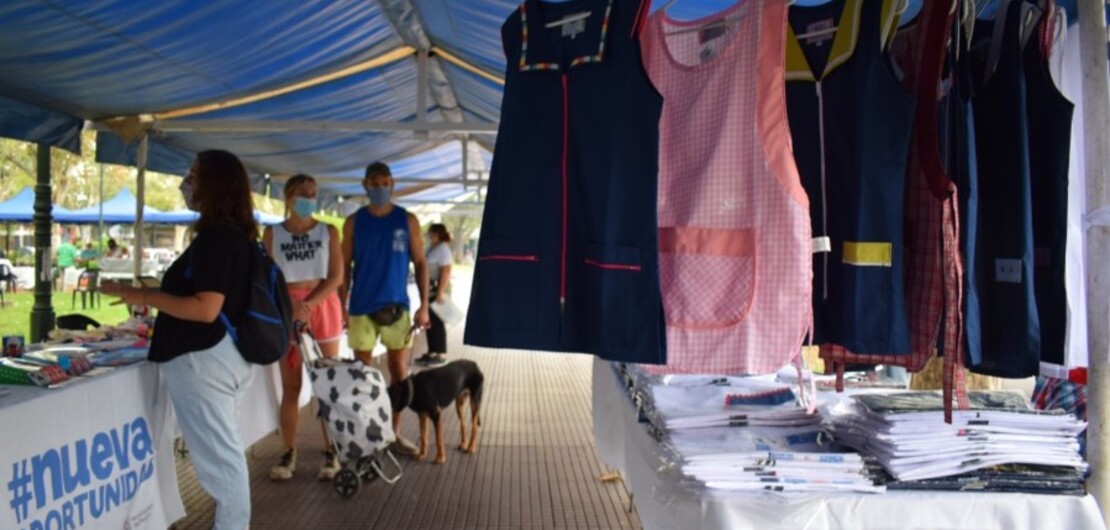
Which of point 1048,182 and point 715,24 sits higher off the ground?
point 715,24

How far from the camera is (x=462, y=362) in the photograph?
4980mm

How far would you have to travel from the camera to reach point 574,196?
1696 mm

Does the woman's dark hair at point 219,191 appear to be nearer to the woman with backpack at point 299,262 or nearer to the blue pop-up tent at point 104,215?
the woman with backpack at point 299,262

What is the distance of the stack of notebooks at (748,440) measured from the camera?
5.68 feet

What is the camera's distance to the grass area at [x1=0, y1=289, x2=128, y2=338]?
13352mm

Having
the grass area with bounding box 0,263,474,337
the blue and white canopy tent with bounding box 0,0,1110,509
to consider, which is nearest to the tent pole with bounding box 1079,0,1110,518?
the blue and white canopy tent with bounding box 0,0,1110,509

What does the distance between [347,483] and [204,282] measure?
1.69m

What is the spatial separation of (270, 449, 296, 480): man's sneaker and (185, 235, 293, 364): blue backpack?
5.35 feet

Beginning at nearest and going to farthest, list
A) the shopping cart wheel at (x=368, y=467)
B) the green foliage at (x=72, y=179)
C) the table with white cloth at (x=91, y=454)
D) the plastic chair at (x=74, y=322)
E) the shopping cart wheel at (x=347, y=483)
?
the table with white cloth at (x=91, y=454), the shopping cart wheel at (x=347, y=483), the shopping cart wheel at (x=368, y=467), the plastic chair at (x=74, y=322), the green foliage at (x=72, y=179)

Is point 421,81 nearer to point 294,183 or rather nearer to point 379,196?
point 379,196

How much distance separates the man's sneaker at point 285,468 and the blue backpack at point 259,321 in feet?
A: 5.35

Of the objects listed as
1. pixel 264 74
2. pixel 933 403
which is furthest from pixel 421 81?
pixel 933 403

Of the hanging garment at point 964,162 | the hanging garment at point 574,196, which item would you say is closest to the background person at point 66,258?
the hanging garment at point 574,196

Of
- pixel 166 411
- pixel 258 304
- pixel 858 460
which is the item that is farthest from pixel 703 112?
pixel 166 411
